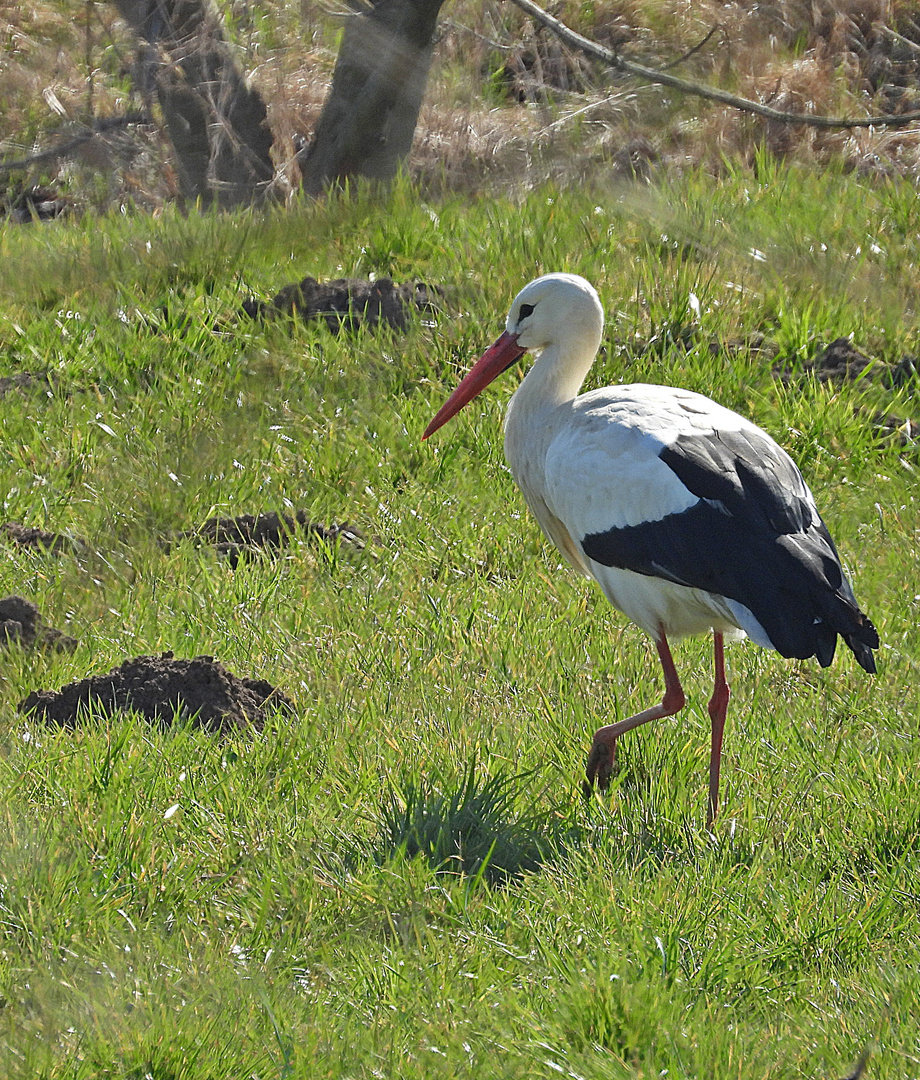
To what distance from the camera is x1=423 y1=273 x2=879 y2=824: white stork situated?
10.5 feet

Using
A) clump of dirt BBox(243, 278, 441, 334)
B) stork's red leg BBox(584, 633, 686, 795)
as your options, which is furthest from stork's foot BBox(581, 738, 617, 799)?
clump of dirt BBox(243, 278, 441, 334)

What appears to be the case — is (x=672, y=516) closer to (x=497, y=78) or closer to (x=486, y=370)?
(x=486, y=370)

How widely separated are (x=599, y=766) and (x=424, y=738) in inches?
18.6

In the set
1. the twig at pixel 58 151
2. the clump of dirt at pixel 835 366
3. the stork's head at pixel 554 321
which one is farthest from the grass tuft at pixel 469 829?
the clump of dirt at pixel 835 366

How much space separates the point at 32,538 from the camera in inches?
185

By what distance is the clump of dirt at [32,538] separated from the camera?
15.2 ft

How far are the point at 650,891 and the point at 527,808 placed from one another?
472 millimetres

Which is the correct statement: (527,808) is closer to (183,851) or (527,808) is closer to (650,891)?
(650,891)

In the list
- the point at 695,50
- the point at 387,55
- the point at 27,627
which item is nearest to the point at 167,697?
the point at 27,627

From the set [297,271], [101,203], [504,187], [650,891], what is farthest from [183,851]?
[297,271]

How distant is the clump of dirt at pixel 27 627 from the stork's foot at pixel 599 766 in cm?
167

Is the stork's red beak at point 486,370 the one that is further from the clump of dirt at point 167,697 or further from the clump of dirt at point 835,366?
the clump of dirt at point 835,366

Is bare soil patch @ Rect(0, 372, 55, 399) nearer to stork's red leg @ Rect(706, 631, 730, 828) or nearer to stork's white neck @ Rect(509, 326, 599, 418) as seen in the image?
stork's white neck @ Rect(509, 326, 599, 418)

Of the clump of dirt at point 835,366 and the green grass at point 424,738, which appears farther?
the clump of dirt at point 835,366
